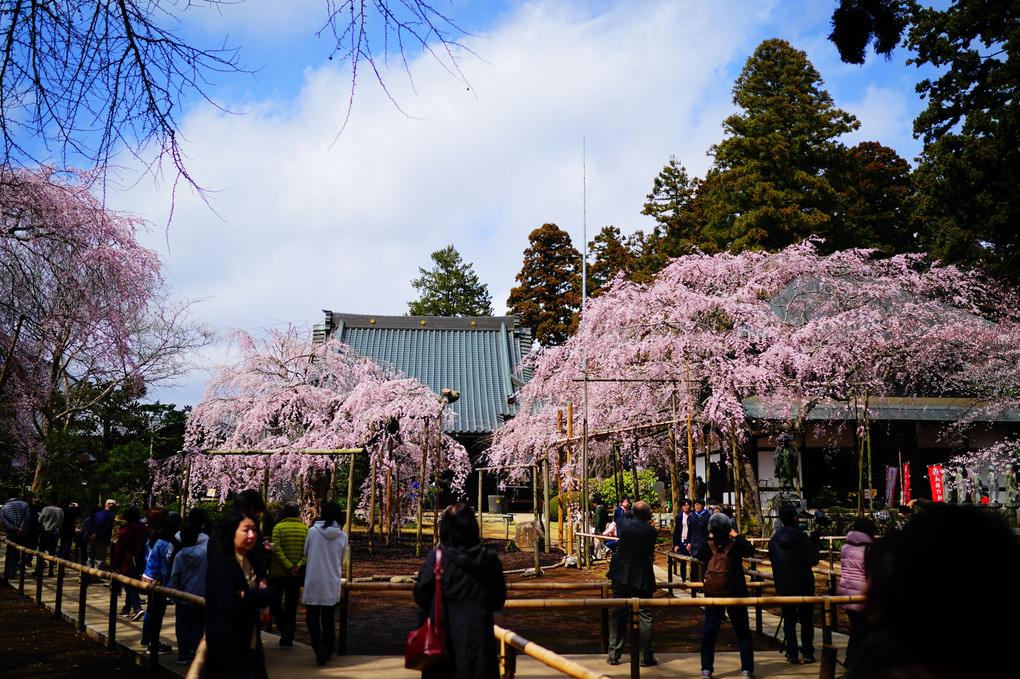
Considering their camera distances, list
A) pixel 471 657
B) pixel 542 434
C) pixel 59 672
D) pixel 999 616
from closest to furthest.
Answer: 1. pixel 999 616
2. pixel 471 657
3. pixel 59 672
4. pixel 542 434

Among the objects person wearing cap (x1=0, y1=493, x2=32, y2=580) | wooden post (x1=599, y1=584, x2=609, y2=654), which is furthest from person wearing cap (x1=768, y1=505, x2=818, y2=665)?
person wearing cap (x1=0, y1=493, x2=32, y2=580)

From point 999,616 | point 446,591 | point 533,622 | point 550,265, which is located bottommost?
point 533,622

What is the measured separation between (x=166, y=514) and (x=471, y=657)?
19.7 ft

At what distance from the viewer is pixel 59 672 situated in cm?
733

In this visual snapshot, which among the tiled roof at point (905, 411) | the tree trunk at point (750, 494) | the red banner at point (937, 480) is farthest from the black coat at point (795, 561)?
the red banner at point (937, 480)

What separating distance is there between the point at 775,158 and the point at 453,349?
15.4m

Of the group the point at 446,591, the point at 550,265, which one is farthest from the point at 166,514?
the point at 550,265

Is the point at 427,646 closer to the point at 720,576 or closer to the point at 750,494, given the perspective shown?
the point at 720,576

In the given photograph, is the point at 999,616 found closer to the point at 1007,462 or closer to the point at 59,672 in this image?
the point at 59,672

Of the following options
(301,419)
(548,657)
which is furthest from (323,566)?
(301,419)

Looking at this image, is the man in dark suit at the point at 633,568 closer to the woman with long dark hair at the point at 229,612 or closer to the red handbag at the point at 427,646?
the red handbag at the point at 427,646

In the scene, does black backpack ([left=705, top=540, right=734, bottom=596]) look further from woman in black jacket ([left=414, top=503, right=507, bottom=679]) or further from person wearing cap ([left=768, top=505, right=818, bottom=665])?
woman in black jacket ([left=414, top=503, right=507, bottom=679])

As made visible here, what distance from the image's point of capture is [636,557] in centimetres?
760

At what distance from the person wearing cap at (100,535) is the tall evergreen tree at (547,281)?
27838mm
